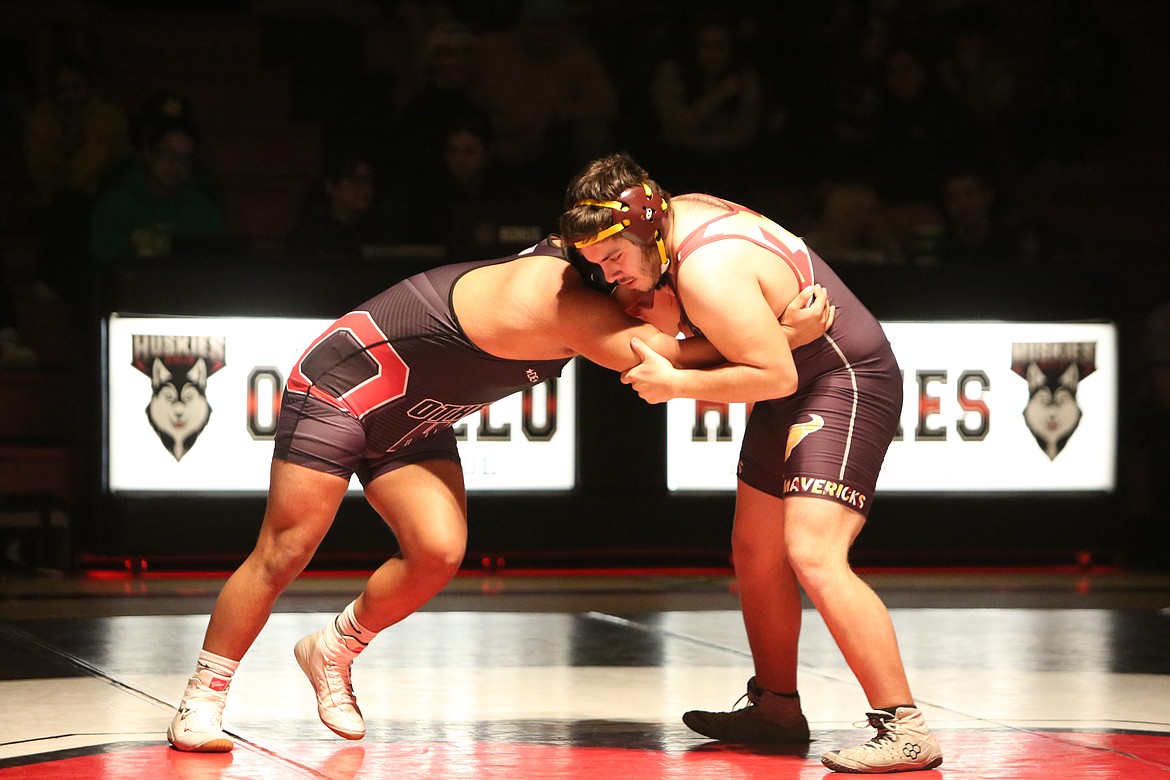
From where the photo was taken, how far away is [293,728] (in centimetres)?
424

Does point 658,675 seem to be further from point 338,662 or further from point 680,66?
point 680,66

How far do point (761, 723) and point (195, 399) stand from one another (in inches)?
141

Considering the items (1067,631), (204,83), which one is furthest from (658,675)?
(204,83)

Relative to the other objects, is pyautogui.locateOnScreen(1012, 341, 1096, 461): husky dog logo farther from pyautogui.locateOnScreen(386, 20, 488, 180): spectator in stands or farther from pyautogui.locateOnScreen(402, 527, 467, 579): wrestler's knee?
pyautogui.locateOnScreen(402, 527, 467, 579): wrestler's knee

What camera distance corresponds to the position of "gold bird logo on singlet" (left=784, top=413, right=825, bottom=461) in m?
4.00

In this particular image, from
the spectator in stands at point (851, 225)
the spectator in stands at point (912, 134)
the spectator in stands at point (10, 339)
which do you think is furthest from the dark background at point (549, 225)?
the spectator in stands at point (912, 134)

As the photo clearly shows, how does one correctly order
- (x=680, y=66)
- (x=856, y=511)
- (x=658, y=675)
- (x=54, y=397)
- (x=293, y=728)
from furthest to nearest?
(x=680, y=66) → (x=54, y=397) → (x=658, y=675) → (x=293, y=728) → (x=856, y=511)

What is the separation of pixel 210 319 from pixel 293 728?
127 inches

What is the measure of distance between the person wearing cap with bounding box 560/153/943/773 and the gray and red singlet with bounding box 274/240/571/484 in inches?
13.2

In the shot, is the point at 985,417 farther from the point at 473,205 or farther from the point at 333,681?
the point at 333,681

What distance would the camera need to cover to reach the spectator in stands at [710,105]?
943 centimetres

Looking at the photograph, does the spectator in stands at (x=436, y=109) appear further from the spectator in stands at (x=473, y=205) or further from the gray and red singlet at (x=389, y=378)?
Answer: the gray and red singlet at (x=389, y=378)

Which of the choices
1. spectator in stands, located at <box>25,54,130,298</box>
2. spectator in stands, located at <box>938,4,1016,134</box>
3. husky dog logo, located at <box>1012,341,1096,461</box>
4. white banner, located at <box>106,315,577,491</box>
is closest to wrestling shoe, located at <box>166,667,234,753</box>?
white banner, located at <box>106,315,577,491</box>

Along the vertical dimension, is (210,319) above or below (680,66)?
below
